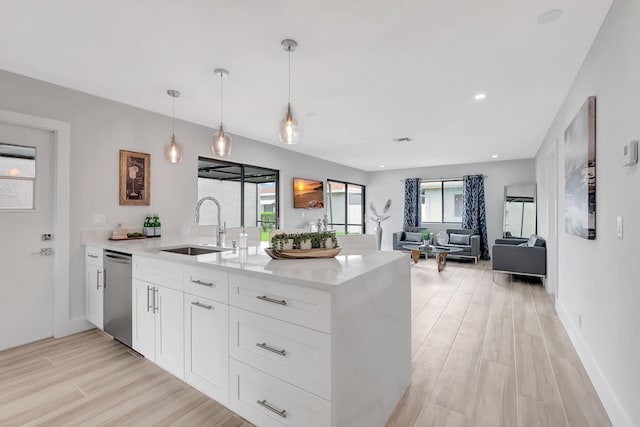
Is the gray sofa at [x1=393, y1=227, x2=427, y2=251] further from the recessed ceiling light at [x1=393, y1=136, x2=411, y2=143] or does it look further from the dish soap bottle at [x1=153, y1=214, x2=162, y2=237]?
the dish soap bottle at [x1=153, y1=214, x2=162, y2=237]

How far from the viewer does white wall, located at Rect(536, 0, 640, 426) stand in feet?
5.00

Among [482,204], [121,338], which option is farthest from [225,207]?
[482,204]

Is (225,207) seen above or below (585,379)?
above

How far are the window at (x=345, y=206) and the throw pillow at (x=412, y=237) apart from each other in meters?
1.60

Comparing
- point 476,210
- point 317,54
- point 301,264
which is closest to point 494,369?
point 301,264

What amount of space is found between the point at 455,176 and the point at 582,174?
625cm

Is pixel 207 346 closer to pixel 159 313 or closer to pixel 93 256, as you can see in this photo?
pixel 159 313

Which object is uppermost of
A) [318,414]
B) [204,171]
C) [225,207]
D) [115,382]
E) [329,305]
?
[204,171]

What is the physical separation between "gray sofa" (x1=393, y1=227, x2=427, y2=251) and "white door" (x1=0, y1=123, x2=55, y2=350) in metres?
6.71

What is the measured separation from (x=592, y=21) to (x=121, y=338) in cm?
435

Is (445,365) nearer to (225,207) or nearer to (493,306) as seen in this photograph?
(493,306)

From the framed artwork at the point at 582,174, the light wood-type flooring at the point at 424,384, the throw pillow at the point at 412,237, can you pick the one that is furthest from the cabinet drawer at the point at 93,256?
the throw pillow at the point at 412,237

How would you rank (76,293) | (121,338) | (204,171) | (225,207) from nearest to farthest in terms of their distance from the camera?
(121,338) < (76,293) < (204,171) < (225,207)

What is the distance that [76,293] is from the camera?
3.18m
